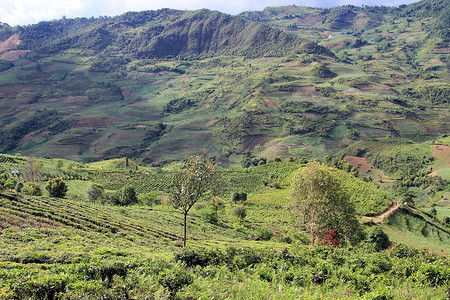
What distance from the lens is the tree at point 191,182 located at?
64.2ft

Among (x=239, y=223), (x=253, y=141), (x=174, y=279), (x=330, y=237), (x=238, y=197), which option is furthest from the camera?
(x=253, y=141)

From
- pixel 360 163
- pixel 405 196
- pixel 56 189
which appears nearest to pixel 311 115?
pixel 360 163

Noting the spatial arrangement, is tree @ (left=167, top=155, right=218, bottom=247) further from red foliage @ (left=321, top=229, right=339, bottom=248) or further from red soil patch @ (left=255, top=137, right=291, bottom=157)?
red soil patch @ (left=255, top=137, right=291, bottom=157)

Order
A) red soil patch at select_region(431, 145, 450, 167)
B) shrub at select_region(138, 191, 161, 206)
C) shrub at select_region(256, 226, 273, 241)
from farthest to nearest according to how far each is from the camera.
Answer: red soil patch at select_region(431, 145, 450, 167) → shrub at select_region(138, 191, 161, 206) → shrub at select_region(256, 226, 273, 241)

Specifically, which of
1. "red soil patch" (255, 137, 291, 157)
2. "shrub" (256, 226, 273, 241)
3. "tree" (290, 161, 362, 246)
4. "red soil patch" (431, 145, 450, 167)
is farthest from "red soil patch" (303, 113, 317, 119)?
"tree" (290, 161, 362, 246)

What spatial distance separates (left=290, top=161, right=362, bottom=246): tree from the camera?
27609 mm

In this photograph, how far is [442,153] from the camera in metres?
132

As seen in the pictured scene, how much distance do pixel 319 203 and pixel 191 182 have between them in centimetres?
1487

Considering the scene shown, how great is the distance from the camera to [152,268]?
10.9m

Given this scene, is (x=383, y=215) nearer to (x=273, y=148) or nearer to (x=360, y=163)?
(x=360, y=163)

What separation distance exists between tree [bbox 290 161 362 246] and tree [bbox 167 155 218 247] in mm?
12154

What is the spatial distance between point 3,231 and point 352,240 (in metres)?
33.3

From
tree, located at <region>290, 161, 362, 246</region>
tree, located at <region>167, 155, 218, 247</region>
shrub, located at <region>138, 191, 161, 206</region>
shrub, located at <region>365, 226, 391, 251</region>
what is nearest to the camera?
tree, located at <region>167, 155, 218, 247</region>

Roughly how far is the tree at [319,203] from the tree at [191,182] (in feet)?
39.9
